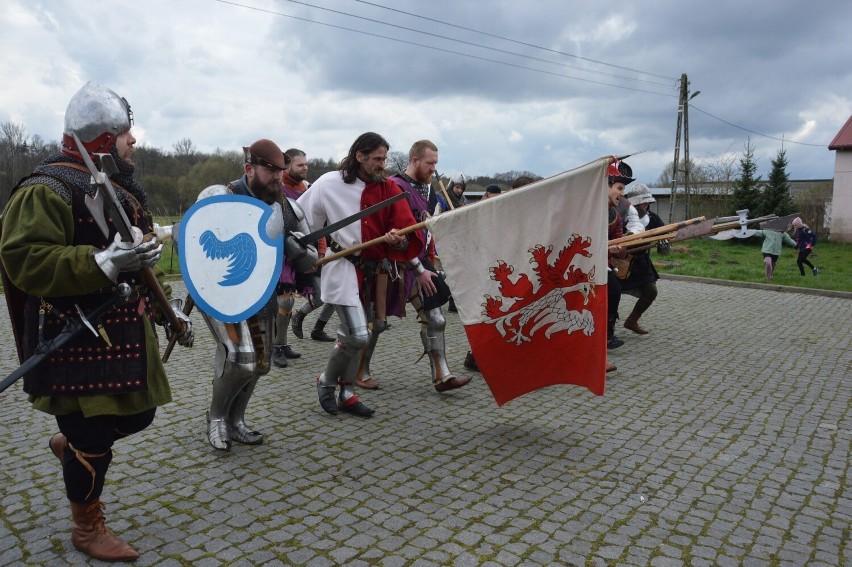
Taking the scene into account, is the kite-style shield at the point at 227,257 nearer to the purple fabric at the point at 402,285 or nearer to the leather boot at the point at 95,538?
the leather boot at the point at 95,538

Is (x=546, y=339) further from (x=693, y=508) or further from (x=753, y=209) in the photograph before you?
(x=753, y=209)

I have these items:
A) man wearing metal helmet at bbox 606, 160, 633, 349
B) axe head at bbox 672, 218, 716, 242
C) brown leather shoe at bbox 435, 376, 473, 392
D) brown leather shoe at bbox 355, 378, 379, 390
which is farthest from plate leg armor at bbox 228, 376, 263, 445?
axe head at bbox 672, 218, 716, 242

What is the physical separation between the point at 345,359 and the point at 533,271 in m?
1.49

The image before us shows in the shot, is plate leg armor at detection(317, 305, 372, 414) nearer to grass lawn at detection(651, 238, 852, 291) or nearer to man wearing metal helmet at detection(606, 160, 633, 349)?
man wearing metal helmet at detection(606, 160, 633, 349)

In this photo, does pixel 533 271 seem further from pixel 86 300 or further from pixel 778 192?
pixel 778 192

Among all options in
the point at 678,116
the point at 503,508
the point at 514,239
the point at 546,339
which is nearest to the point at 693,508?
the point at 503,508

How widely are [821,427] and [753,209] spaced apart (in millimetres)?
26706

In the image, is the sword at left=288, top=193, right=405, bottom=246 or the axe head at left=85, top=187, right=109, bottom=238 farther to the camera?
the sword at left=288, top=193, right=405, bottom=246

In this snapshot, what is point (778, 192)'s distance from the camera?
28.8 metres

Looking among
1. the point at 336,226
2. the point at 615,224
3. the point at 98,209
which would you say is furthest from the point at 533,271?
the point at 615,224

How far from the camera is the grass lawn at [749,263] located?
14.2m

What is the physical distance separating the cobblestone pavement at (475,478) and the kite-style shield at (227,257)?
1.00m

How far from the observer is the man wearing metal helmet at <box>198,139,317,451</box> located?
3830 mm

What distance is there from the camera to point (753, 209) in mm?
28719
